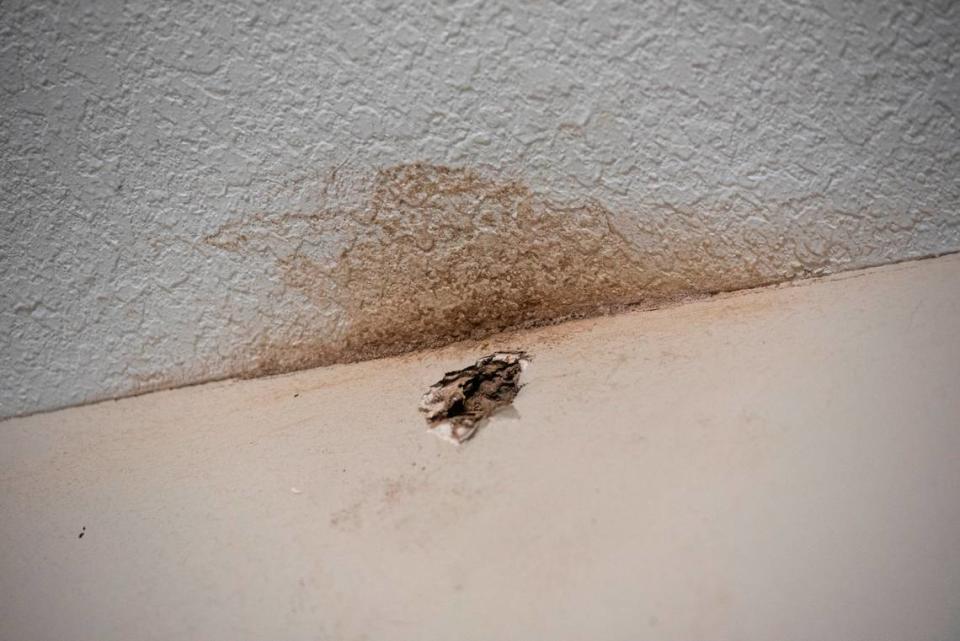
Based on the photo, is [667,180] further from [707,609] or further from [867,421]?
[707,609]

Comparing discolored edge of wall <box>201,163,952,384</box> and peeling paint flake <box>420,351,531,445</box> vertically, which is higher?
discolored edge of wall <box>201,163,952,384</box>

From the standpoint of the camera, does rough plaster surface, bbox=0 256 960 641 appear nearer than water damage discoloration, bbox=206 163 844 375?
Yes

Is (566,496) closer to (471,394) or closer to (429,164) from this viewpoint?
(471,394)

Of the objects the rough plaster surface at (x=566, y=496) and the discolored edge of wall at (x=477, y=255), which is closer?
the rough plaster surface at (x=566, y=496)
